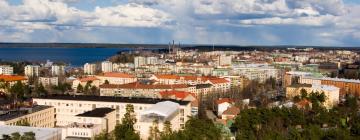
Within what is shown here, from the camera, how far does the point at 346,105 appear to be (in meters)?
30.8

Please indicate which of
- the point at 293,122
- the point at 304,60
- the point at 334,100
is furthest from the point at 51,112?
the point at 304,60

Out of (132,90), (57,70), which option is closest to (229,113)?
(132,90)

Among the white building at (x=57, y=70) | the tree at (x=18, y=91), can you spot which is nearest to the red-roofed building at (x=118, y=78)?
the white building at (x=57, y=70)

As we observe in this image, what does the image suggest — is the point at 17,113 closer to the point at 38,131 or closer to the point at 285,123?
the point at 38,131

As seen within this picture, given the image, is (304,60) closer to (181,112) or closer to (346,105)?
(346,105)

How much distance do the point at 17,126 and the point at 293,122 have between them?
12.4 metres

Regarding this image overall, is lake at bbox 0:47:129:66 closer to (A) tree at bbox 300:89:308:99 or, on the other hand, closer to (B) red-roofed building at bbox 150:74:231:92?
(B) red-roofed building at bbox 150:74:231:92

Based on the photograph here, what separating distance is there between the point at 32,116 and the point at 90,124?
12.1 feet

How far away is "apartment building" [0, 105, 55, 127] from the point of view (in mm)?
20391

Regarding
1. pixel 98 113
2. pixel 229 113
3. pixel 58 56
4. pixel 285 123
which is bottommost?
pixel 58 56

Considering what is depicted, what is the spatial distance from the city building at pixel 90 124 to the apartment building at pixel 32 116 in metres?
2.27

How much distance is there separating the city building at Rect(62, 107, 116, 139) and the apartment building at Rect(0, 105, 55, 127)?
7.45 feet

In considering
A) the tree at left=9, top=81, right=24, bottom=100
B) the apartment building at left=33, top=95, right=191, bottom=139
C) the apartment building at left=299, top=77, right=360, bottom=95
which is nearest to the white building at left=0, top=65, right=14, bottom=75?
the tree at left=9, top=81, right=24, bottom=100

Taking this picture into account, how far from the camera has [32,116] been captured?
71.3ft
